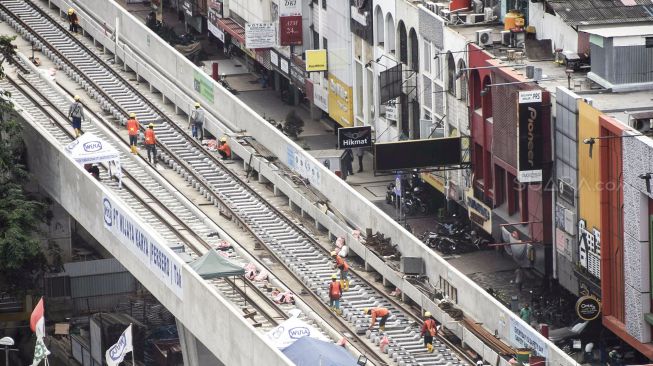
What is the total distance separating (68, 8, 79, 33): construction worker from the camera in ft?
398

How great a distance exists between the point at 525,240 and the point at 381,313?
13380mm

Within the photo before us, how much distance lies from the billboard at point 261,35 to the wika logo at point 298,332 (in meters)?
50.1

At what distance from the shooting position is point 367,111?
4530 inches

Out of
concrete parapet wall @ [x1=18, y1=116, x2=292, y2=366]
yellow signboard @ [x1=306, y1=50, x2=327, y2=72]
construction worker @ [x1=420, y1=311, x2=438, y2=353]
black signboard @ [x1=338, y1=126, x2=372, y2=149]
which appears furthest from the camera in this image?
yellow signboard @ [x1=306, y1=50, x2=327, y2=72]

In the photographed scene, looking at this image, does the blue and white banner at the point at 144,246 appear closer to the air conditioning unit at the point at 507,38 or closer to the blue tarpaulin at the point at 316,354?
the blue tarpaulin at the point at 316,354

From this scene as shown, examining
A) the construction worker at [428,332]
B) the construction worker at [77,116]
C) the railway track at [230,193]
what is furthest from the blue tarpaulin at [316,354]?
the construction worker at [77,116]

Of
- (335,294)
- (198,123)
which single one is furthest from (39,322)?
(198,123)

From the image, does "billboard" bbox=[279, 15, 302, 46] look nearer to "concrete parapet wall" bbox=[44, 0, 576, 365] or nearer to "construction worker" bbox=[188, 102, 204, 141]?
"concrete parapet wall" bbox=[44, 0, 576, 365]

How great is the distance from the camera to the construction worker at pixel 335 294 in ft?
277

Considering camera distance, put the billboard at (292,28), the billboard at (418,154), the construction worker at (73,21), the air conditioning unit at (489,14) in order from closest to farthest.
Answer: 1. the billboard at (418,154)
2. the air conditioning unit at (489,14)
3. the construction worker at (73,21)
4. the billboard at (292,28)

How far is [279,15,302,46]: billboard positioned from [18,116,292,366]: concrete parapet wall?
24.9 meters

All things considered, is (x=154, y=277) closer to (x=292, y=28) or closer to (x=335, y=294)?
(x=335, y=294)

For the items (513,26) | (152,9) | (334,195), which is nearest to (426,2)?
(513,26)

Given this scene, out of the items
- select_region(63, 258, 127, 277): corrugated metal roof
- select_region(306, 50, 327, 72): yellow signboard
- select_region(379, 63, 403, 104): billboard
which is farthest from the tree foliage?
select_region(306, 50, 327, 72): yellow signboard
